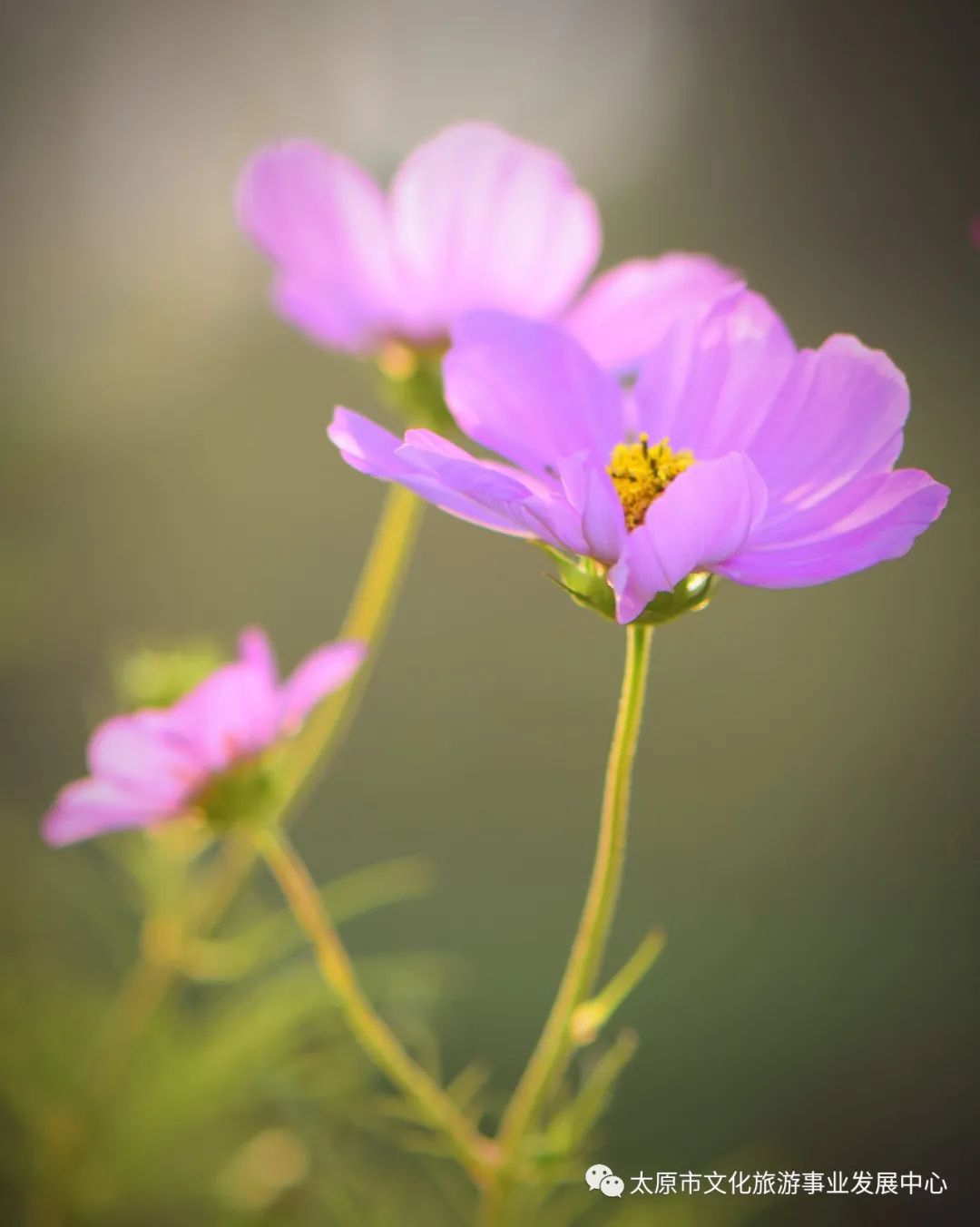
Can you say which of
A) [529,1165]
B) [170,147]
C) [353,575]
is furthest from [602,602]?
[353,575]

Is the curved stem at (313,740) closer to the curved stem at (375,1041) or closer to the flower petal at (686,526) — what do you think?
the curved stem at (375,1041)

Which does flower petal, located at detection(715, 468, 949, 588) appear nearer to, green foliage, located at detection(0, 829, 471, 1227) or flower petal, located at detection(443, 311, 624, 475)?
flower petal, located at detection(443, 311, 624, 475)

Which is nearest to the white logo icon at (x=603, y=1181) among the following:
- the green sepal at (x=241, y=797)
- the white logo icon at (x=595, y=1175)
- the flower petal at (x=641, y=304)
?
the white logo icon at (x=595, y=1175)

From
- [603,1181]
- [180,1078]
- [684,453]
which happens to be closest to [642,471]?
[684,453]

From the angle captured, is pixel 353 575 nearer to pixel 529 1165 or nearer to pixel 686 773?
pixel 686 773

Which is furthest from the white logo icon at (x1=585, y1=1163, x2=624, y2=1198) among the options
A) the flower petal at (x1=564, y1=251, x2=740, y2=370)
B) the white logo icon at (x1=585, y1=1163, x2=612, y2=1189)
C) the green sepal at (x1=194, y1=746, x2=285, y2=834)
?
the flower petal at (x1=564, y1=251, x2=740, y2=370)
